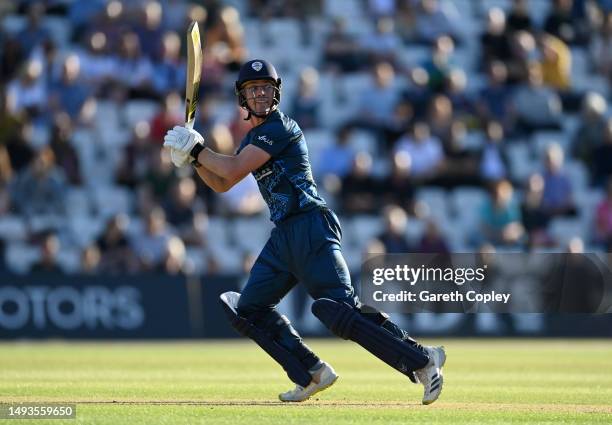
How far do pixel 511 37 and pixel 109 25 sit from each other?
6.27 m

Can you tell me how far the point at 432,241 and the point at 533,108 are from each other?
3.84 metres

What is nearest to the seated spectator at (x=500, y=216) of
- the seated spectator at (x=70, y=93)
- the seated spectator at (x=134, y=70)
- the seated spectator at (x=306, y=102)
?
the seated spectator at (x=306, y=102)

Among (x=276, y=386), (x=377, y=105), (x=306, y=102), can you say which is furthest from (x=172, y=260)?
(x=276, y=386)

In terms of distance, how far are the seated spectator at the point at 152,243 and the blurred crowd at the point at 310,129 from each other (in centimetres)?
2

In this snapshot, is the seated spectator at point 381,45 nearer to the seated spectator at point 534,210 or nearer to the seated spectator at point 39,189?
the seated spectator at point 534,210

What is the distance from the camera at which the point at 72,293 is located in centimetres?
1630

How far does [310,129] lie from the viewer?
738 inches

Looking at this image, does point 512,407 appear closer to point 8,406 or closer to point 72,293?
point 8,406

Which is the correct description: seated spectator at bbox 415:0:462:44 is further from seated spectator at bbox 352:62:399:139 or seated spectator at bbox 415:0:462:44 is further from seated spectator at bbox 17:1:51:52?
seated spectator at bbox 17:1:51:52

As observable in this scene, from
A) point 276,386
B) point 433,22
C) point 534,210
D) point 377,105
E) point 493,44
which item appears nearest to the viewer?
point 276,386

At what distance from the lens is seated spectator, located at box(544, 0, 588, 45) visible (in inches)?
841

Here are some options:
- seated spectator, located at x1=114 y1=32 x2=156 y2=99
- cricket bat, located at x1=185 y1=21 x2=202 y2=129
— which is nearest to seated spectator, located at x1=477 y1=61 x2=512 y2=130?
seated spectator, located at x1=114 y1=32 x2=156 y2=99

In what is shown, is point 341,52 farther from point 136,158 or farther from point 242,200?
point 136,158

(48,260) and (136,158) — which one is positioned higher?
(136,158)
